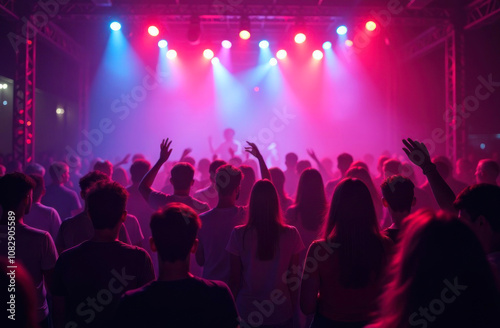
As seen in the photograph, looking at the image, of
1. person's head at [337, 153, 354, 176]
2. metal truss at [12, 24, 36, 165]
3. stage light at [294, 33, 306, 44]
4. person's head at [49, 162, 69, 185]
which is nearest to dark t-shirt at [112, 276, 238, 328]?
person's head at [49, 162, 69, 185]

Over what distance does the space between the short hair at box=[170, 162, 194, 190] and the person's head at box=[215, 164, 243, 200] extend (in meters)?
0.56

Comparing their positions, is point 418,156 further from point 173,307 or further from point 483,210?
point 173,307

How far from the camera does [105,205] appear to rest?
2338mm

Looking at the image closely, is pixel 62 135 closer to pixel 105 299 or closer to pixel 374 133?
pixel 374 133

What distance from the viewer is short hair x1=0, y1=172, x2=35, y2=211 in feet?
9.16

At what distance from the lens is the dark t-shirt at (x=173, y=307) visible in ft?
5.54

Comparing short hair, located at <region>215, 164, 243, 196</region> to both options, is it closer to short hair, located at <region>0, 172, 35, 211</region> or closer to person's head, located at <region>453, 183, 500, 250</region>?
short hair, located at <region>0, 172, 35, 211</region>

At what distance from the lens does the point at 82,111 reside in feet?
49.2

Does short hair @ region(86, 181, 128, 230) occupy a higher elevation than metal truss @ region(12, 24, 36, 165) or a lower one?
lower

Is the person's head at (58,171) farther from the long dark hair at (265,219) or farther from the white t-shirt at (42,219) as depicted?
the long dark hair at (265,219)

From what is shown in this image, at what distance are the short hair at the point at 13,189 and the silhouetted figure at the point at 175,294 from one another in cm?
152

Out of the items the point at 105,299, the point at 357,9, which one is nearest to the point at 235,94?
the point at 357,9

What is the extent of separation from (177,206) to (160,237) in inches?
6.4

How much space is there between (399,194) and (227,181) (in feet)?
4.49
